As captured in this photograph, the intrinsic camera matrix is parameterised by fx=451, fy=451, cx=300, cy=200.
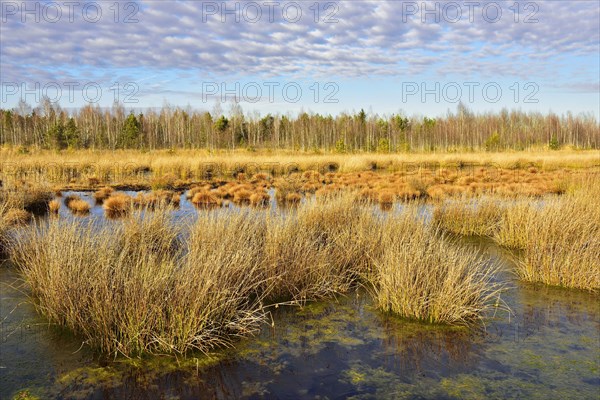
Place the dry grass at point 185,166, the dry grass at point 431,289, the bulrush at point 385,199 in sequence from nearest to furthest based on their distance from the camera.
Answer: the dry grass at point 431,289 → the bulrush at point 385,199 → the dry grass at point 185,166

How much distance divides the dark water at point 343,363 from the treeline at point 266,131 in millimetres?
Result: 40552

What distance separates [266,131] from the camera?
222 feet

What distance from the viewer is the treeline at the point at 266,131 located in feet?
179

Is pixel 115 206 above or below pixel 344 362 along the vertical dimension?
above

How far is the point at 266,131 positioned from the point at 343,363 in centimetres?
6440

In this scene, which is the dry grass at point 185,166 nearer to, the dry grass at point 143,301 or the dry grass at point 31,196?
the dry grass at point 31,196

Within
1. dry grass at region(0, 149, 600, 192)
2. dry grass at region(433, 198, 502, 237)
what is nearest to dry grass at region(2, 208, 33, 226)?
dry grass at region(0, 149, 600, 192)

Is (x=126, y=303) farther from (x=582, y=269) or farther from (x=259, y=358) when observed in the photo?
(x=582, y=269)

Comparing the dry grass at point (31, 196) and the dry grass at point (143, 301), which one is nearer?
the dry grass at point (143, 301)

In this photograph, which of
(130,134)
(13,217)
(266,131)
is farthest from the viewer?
(266,131)

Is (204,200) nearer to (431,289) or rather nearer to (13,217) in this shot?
(13,217)

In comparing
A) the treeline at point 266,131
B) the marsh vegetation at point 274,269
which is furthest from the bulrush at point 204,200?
the treeline at point 266,131

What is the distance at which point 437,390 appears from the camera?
4004 mm

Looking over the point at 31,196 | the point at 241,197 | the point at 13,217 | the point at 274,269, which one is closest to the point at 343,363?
the point at 274,269
